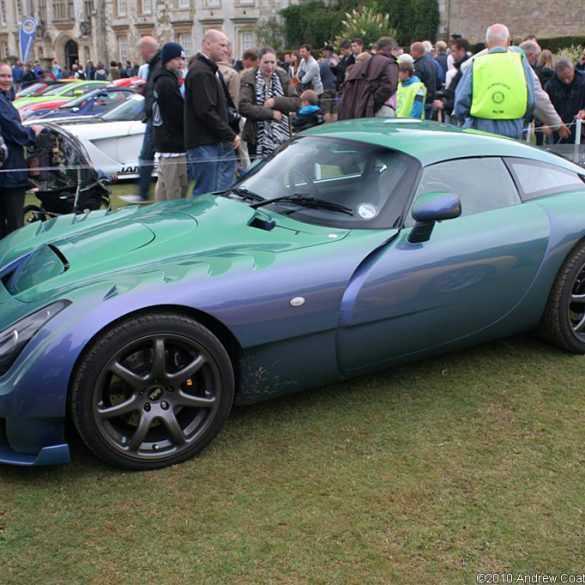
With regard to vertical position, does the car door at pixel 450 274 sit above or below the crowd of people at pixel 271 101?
below

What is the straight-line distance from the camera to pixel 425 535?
9.28ft

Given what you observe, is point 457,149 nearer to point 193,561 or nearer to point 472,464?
point 472,464

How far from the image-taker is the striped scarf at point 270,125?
8.18 m

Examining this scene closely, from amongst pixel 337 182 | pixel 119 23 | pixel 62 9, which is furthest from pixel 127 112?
pixel 62 9

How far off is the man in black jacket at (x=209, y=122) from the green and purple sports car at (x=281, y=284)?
2092 millimetres

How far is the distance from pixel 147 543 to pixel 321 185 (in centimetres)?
227

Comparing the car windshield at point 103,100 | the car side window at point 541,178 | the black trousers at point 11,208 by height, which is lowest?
the black trousers at point 11,208

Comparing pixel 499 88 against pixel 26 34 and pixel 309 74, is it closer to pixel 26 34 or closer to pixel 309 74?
pixel 309 74

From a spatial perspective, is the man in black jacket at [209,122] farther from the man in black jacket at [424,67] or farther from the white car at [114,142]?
the man in black jacket at [424,67]

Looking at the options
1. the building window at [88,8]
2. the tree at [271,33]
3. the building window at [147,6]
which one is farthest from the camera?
the building window at [88,8]

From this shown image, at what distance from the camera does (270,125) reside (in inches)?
328

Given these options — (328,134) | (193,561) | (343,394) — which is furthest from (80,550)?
(328,134)

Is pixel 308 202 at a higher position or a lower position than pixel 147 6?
lower

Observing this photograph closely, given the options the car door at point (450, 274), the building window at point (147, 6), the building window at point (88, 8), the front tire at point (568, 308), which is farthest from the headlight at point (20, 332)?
the building window at point (88, 8)
